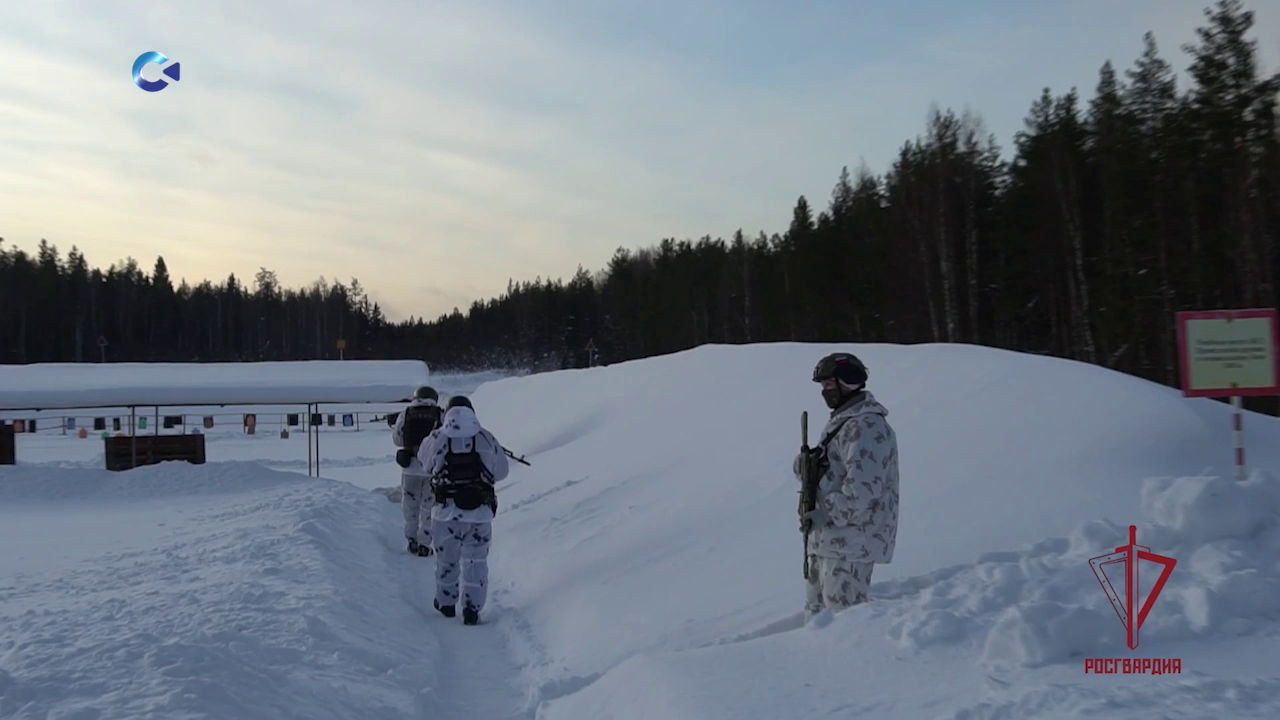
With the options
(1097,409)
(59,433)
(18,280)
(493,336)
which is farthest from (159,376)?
(493,336)

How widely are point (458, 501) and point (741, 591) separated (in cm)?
261

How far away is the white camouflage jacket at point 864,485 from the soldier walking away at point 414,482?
652 centimetres

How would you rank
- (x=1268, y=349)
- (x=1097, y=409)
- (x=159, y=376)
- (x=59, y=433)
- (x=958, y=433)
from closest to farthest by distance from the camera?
(x=1268, y=349), (x=1097, y=409), (x=958, y=433), (x=159, y=376), (x=59, y=433)

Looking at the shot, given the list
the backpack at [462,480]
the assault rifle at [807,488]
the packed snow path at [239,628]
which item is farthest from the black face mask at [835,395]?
the backpack at [462,480]

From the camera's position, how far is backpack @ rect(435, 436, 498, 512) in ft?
24.3

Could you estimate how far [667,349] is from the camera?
5816cm

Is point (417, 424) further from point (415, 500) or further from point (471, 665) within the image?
point (471, 665)

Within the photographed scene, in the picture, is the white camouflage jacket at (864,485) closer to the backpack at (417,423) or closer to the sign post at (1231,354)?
the sign post at (1231,354)

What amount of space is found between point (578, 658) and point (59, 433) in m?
43.2

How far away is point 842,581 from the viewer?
15.6 ft

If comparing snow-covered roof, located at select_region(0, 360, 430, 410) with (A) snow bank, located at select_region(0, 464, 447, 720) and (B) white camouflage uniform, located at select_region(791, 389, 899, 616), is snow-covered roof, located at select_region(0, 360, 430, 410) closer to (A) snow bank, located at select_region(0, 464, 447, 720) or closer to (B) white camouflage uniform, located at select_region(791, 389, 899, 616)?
(A) snow bank, located at select_region(0, 464, 447, 720)

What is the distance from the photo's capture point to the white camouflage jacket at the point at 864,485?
461 centimetres

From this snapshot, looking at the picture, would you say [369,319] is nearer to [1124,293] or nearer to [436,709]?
[1124,293]

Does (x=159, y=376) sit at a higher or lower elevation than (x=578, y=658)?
higher
